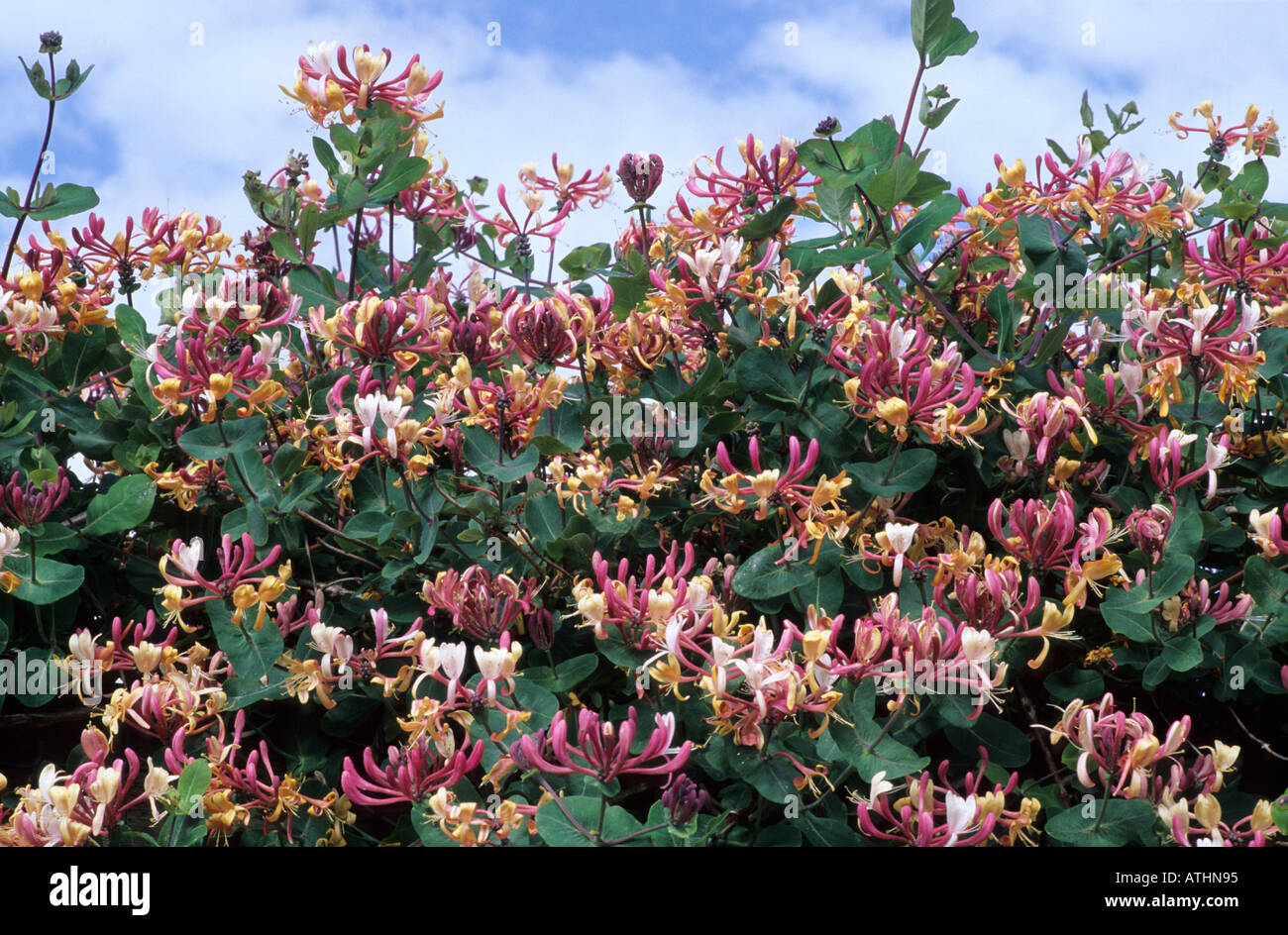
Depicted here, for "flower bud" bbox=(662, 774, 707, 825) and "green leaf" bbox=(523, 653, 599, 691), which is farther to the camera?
"green leaf" bbox=(523, 653, 599, 691)

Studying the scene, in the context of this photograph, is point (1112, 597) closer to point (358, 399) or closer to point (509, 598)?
point (509, 598)

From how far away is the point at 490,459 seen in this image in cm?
177

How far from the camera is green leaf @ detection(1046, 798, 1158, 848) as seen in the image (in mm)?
1528

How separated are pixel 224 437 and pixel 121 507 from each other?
0.28m

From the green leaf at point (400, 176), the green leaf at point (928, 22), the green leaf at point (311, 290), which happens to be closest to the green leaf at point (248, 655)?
the green leaf at point (311, 290)

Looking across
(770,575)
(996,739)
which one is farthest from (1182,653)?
(770,575)

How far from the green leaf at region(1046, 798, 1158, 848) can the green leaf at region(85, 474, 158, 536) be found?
1.54 m

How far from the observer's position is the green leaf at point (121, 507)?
6.39ft

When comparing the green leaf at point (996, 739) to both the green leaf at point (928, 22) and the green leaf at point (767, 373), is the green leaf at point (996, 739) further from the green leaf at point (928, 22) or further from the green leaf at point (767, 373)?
the green leaf at point (928, 22)

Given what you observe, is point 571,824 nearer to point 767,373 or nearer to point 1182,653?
point 767,373
